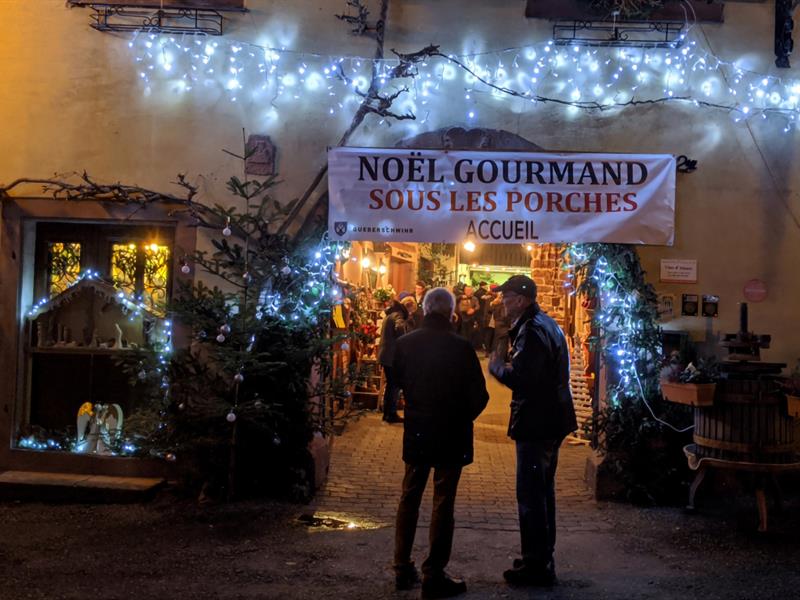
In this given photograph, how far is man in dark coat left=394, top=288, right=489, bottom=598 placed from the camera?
4609 mm

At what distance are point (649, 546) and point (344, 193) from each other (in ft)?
12.7

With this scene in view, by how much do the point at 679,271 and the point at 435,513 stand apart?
3628 millimetres

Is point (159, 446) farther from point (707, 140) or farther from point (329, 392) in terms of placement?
point (707, 140)

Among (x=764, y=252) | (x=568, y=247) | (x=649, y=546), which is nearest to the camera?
(x=649, y=546)

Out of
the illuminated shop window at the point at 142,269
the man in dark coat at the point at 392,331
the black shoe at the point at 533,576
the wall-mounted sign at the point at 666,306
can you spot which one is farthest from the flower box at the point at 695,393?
the illuminated shop window at the point at 142,269

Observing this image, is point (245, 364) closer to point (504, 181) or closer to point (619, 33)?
point (504, 181)

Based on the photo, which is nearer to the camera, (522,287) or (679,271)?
(522,287)

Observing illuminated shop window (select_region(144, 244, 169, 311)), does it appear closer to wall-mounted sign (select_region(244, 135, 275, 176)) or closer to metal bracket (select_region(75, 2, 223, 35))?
wall-mounted sign (select_region(244, 135, 275, 176))

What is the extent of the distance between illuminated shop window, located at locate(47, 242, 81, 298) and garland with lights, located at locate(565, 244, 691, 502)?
196 inches

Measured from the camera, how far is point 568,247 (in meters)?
7.50

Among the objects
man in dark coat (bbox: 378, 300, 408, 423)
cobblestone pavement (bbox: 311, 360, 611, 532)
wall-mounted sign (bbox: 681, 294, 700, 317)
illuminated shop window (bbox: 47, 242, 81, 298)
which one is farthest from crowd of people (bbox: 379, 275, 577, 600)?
man in dark coat (bbox: 378, 300, 408, 423)

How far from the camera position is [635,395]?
684cm

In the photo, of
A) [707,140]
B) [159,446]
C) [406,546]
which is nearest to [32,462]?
[159,446]

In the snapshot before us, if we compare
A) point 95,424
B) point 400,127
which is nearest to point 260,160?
point 400,127
